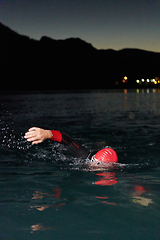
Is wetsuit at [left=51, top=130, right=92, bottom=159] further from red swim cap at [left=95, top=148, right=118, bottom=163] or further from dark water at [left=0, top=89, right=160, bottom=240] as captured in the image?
dark water at [left=0, top=89, right=160, bottom=240]

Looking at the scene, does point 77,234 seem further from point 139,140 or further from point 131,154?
point 139,140

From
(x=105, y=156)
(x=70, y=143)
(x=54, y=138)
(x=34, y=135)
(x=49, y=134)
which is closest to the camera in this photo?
(x=34, y=135)

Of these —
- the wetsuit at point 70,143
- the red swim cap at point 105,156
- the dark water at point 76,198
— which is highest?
the wetsuit at point 70,143

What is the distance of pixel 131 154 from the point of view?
405 inches

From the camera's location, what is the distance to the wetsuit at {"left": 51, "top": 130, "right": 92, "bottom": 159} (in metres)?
7.18

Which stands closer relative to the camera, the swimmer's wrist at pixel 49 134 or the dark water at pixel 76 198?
the dark water at pixel 76 198

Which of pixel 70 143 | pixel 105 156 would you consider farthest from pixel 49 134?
pixel 105 156

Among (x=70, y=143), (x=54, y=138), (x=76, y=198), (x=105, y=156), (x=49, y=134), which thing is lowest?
(x=76, y=198)

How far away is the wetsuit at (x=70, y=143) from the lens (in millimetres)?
7181

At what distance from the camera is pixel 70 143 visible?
25.0 feet

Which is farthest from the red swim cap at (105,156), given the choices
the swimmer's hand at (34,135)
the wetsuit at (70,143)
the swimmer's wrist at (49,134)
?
the swimmer's hand at (34,135)

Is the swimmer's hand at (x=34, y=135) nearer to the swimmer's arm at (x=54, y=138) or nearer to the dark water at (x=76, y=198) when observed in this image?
the swimmer's arm at (x=54, y=138)

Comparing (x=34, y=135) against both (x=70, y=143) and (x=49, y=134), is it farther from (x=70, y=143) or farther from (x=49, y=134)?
(x=70, y=143)

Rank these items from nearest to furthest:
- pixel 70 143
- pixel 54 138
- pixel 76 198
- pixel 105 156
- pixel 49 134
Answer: pixel 76 198, pixel 49 134, pixel 54 138, pixel 70 143, pixel 105 156
